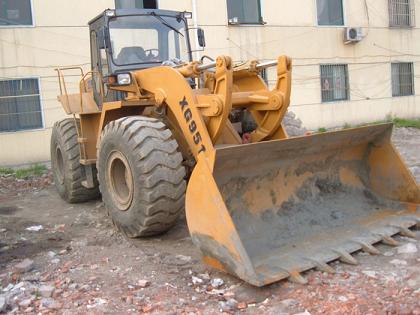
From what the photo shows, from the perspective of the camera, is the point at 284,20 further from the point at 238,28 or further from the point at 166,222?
the point at 166,222

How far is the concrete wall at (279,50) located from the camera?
494 inches

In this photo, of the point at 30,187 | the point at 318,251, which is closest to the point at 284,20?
the point at 30,187

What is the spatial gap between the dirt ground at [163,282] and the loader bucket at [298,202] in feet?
0.55

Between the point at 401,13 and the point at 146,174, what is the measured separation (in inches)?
653

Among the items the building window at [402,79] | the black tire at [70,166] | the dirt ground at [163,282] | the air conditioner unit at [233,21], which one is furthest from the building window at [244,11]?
the dirt ground at [163,282]

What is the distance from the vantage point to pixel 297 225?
204 inches

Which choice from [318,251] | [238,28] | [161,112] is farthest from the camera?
[238,28]

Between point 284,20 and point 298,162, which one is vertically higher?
point 284,20

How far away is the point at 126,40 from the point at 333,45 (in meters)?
12.0

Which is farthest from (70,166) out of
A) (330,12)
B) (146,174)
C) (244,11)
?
(330,12)

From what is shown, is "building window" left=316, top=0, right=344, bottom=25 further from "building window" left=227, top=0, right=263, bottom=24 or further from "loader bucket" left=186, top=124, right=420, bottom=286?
"loader bucket" left=186, top=124, right=420, bottom=286

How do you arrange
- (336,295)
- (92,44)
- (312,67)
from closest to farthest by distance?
(336,295) → (92,44) → (312,67)

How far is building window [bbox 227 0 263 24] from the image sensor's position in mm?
15289

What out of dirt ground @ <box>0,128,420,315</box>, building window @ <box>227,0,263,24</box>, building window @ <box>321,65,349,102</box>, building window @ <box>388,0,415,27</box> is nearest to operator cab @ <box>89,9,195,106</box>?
dirt ground @ <box>0,128,420,315</box>
